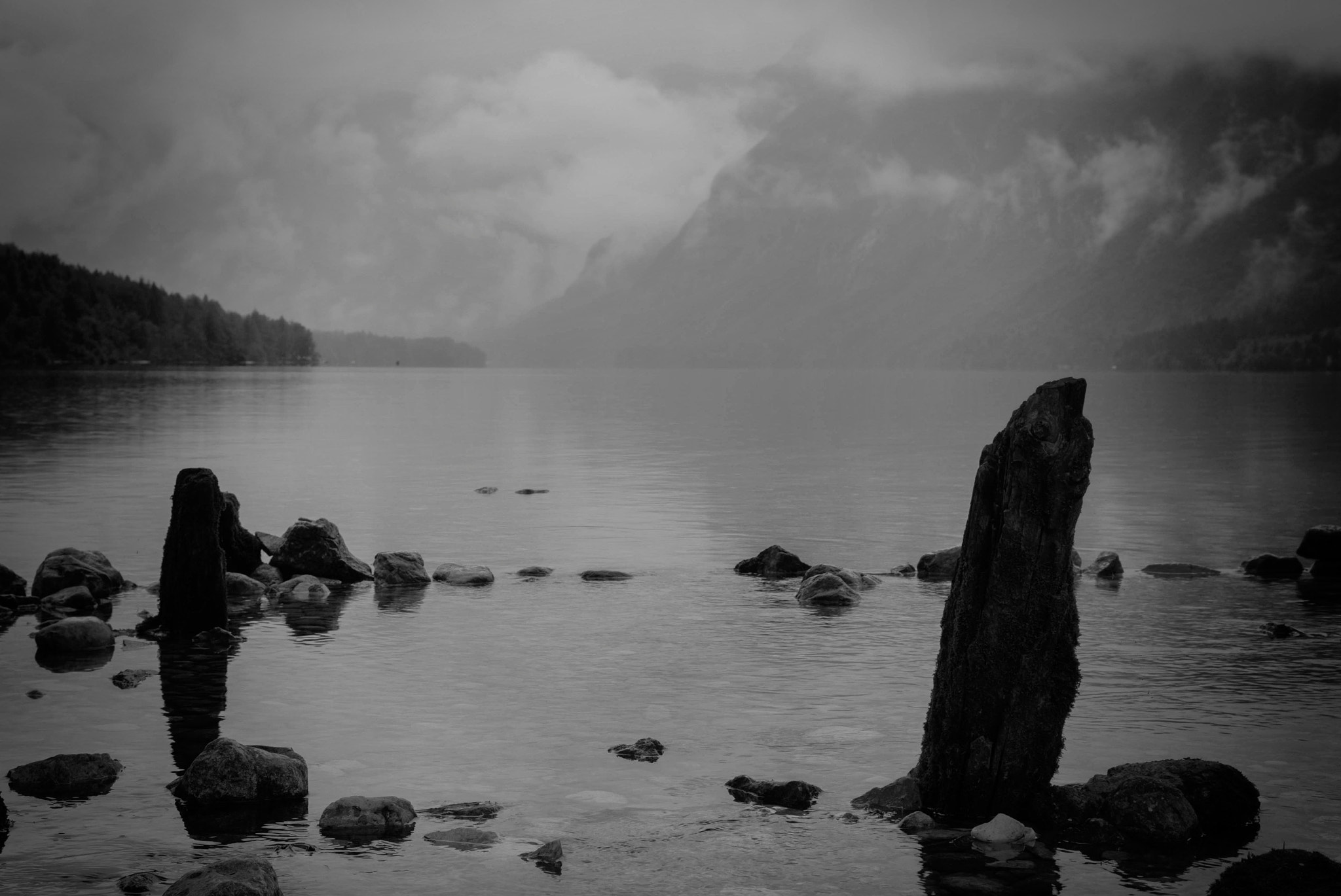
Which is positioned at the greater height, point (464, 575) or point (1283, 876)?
point (1283, 876)

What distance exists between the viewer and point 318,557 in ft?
137

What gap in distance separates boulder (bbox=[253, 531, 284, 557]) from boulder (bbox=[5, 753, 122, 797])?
21782 millimetres

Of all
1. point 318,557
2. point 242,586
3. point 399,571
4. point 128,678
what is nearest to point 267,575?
point 318,557

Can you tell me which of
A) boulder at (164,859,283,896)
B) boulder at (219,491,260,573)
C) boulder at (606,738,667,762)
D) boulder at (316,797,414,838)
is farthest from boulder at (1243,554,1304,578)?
boulder at (164,859,283,896)

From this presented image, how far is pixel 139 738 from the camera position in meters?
23.7

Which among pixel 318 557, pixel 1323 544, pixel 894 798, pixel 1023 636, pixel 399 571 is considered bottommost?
pixel 894 798

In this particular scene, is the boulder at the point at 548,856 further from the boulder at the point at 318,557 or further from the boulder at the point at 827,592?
the boulder at the point at 318,557

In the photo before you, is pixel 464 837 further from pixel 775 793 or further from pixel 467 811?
pixel 775 793

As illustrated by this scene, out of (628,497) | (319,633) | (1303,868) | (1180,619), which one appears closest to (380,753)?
(319,633)

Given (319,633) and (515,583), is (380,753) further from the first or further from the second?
(515,583)

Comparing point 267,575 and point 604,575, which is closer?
point 267,575

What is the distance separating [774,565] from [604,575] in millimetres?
5724

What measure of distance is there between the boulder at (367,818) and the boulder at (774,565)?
82.7ft

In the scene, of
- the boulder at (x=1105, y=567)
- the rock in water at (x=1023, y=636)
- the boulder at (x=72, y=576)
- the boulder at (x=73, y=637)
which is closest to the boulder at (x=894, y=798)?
the rock in water at (x=1023, y=636)
